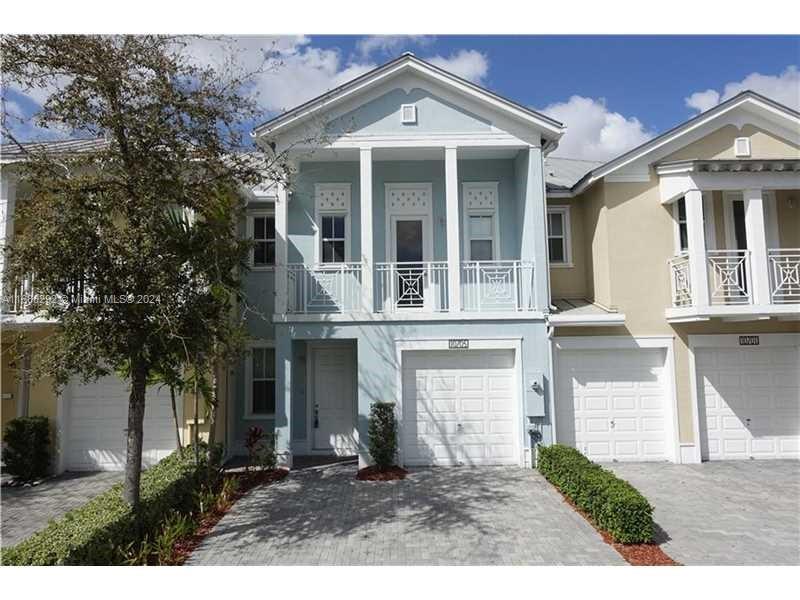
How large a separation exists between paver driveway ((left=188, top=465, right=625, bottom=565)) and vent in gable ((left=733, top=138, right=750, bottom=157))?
9.00m

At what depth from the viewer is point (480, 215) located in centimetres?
1287

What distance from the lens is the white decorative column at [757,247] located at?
11.0 metres

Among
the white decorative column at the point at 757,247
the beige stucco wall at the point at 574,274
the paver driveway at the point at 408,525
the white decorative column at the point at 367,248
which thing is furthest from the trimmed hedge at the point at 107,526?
the white decorative column at the point at 757,247

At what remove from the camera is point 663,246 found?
12.0m

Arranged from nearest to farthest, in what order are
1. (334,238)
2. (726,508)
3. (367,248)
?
(726,508) → (367,248) → (334,238)

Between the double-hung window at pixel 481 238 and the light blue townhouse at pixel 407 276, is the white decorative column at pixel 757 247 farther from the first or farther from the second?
the double-hung window at pixel 481 238

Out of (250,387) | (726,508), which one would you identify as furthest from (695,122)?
(250,387)

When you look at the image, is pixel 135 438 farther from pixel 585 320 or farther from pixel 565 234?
pixel 565 234

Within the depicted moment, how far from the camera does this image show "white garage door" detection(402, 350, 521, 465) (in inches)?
440

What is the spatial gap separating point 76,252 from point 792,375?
1420 cm

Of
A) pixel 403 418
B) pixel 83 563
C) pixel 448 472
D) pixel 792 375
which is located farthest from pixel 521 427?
pixel 83 563

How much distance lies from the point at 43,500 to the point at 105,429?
7.26 ft

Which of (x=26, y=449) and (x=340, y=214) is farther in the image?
(x=340, y=214)

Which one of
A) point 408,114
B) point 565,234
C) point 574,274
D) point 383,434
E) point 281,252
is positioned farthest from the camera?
point 565,234
